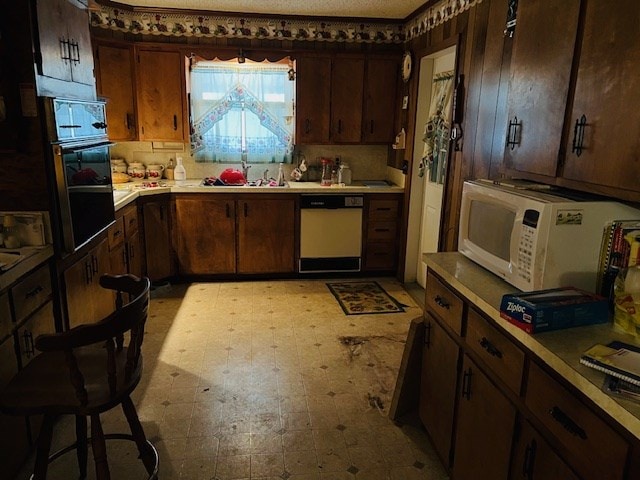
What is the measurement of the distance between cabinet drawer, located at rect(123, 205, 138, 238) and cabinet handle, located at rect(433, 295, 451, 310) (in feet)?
8.43

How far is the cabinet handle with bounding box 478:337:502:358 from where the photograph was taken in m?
1.58

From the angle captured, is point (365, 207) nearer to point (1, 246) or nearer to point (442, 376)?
point (442, 376)

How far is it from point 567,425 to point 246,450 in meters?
1.50

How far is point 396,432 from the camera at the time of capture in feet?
7.81

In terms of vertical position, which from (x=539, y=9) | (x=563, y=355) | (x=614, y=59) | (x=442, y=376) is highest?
(x=539, y=9)

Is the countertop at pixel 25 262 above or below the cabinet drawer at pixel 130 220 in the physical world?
above

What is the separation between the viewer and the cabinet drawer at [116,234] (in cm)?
329

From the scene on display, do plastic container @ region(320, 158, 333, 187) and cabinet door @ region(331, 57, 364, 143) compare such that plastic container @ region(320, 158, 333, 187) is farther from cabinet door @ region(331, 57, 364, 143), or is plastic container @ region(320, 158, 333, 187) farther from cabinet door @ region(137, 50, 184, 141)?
cabinet door @ region(137, 50, 184, 141)

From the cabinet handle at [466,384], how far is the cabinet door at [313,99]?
3.28 m

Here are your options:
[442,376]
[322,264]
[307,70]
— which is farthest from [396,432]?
[307,70]

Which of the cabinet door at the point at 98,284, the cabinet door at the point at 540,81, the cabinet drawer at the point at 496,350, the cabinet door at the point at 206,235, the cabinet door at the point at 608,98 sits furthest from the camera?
the cabinet door at the point at 206,235

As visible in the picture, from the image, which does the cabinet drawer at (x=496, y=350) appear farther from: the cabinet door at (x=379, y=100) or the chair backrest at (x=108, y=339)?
the cabinet door at (x=379, y=100)

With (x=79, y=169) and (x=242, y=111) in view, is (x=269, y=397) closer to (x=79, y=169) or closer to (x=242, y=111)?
(x=79, y=169)

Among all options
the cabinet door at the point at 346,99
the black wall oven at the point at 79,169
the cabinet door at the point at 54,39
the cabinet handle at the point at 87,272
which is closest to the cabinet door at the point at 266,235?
the cabinet door at the point at 346,99
